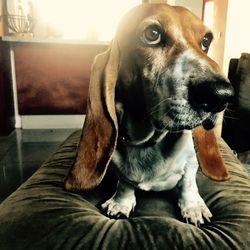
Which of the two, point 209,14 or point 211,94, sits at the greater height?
point 209,14

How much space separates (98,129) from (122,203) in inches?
11.1

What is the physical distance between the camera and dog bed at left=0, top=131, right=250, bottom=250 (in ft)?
3.11

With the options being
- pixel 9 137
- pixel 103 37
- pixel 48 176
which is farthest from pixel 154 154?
pixel 103 37

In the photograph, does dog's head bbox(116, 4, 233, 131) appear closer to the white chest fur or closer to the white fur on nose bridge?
the white fur on nose bridge

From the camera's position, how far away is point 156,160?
1148 millimetres

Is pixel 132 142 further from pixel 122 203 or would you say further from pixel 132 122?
pixel 122 203

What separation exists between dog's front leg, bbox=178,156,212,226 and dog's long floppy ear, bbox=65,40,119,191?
30 centimetres

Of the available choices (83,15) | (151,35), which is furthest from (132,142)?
(83,15)

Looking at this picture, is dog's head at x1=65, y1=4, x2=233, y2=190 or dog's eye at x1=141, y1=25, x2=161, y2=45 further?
dog's eye at x1=141, y1=25, x2=161, y2=45

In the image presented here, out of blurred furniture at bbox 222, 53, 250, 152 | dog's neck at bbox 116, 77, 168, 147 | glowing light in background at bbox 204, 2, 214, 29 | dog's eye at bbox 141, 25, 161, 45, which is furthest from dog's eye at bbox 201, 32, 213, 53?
glowing light in background at bbox 204, 2, 214, 29

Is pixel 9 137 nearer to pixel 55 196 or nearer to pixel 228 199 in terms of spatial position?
pixel 55 196

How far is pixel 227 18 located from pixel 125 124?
3059 millimetres

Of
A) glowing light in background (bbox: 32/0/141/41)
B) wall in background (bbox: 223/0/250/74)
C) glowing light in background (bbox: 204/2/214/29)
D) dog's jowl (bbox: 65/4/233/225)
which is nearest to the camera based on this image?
dog's jowl (bbox: 65/4/233/225)

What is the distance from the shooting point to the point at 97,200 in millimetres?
1267
